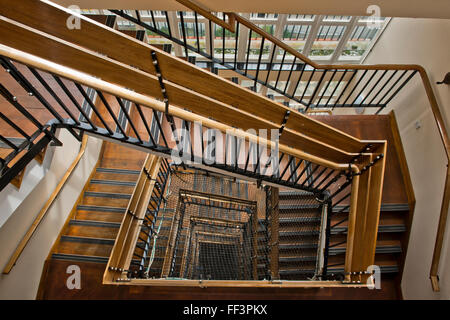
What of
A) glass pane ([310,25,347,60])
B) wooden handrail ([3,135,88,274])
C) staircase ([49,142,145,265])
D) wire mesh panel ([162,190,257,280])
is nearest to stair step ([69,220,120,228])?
staircase ([49,142,145,265])

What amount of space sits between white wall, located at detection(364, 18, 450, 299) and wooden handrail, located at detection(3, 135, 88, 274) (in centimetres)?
418

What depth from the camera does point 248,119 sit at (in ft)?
5.69

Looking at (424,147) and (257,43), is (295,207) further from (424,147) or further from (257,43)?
(257,43)

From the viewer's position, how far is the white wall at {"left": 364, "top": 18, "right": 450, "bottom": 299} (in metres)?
2.54

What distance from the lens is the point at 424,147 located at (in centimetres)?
288

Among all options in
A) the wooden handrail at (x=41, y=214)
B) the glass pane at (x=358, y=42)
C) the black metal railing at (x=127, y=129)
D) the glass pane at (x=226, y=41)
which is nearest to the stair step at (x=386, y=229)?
the black metal railing at (x=127, y=129)

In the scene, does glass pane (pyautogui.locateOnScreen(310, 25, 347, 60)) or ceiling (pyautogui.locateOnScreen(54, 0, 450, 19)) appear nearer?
ceiling (pyautogui.locateOnScreen(54, 0, 450, 19))

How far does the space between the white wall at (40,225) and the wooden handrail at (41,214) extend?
33 mm

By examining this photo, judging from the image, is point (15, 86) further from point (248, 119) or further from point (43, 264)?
point (248, 119)

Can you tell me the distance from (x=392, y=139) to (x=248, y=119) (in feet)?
9.61

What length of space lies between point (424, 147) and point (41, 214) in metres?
4.52

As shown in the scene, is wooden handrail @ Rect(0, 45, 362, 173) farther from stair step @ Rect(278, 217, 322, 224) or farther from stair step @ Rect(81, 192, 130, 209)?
stair step @ Rect(81, 192, 130, 209)

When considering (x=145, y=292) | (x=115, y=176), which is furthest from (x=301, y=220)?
(x=115, y=176)
